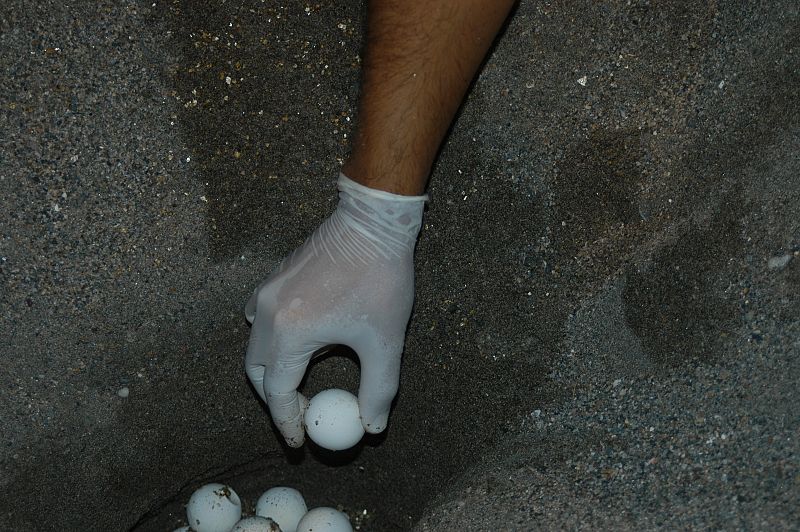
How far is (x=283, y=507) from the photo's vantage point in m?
1.62

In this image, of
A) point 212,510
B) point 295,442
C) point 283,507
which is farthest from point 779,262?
point 212,510

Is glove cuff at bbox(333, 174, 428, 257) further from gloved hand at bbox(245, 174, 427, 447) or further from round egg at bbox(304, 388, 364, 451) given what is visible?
round egg at bbox(304, 388, 364, 451)

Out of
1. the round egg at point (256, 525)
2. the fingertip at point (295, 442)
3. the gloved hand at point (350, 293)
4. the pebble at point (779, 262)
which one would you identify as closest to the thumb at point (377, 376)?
the gloved hand at point (350, 293)

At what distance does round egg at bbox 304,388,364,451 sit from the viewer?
148 cm

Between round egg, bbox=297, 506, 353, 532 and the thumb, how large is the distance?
27 cm

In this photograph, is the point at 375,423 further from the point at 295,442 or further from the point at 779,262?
the point at 779,262

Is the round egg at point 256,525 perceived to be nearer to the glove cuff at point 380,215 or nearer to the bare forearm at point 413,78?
the glove cuff at point 380,215

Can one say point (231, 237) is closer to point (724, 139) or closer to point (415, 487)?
point (415, 487)

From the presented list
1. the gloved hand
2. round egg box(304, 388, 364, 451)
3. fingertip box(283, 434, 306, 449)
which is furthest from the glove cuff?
fingertip box(283, 434, 306, 449)

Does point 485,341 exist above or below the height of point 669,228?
below

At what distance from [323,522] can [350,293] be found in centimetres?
54

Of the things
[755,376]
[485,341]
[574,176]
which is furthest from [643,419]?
[574,176]

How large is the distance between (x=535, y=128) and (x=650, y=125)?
235 mm

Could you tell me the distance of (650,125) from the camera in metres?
1.45
